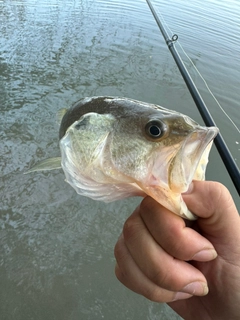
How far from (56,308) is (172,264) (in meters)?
1.25

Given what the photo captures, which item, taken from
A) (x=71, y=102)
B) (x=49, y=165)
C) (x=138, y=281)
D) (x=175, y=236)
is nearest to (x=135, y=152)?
(x=175, y=236)

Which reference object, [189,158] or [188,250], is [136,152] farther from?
[188,250]

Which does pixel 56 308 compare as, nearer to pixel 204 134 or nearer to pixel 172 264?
pixel 172 264

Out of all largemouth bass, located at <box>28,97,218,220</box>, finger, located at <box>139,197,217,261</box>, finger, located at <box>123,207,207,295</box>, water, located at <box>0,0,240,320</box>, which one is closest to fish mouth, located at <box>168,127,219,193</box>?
largemouth bass, located at <box>28,97,218,220</box>

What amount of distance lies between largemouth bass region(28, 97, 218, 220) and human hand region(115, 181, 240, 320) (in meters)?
0.05

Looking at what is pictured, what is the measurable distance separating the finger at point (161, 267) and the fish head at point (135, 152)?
0.13 metres

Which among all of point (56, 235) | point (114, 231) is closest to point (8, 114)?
point (56, 235)

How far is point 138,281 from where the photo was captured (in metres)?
0.87

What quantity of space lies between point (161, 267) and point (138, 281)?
0.12 meters

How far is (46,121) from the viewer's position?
3.15m

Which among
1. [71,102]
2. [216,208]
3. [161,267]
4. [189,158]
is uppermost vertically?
[189,158]

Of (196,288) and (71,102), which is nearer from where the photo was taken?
(196,288)

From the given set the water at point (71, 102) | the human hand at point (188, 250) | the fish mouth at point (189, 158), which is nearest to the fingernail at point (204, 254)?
the human hand at point (188, 250)

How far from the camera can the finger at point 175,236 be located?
0.77 meters
